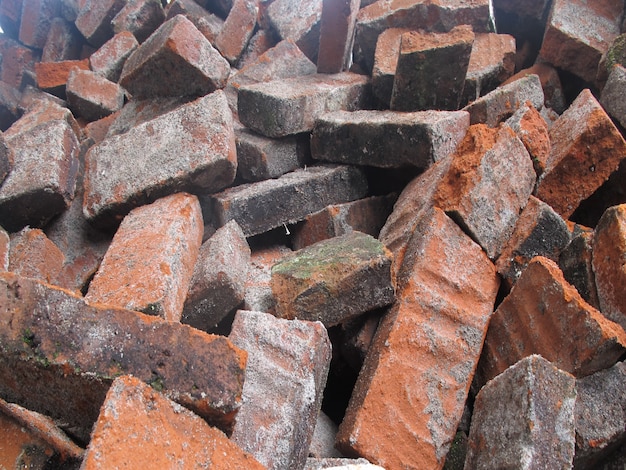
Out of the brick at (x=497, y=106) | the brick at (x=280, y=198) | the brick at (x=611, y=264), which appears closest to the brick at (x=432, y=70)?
the brick at (x=497, y=106)

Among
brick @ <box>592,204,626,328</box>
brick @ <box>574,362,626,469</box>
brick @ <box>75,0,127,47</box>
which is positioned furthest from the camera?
brick @ <box>75,0,127,47</box>

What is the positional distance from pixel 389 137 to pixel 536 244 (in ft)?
3.45

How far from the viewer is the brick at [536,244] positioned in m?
2.78

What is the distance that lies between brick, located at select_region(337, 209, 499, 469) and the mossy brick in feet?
0.43

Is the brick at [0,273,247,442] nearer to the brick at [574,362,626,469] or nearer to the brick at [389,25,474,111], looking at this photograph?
the brick at [574,362,626,469]

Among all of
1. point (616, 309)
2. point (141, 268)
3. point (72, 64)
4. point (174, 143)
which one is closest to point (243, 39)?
point (72, 64)

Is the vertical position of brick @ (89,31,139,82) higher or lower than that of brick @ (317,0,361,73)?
lower

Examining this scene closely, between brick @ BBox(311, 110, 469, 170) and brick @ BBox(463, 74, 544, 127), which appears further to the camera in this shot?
brick @ BBox(463, 74, 544, 127)

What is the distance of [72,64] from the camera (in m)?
5.40

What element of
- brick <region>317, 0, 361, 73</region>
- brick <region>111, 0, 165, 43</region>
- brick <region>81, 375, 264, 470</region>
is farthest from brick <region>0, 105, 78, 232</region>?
brick <region>111, 0, 165, 43</region>

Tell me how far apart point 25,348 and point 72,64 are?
14.4 ft

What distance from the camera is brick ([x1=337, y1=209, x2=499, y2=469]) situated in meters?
2.28

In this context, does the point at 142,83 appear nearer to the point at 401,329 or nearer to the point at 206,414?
the point at 401,329

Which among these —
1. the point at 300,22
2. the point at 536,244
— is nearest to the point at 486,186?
the point at 536,244
